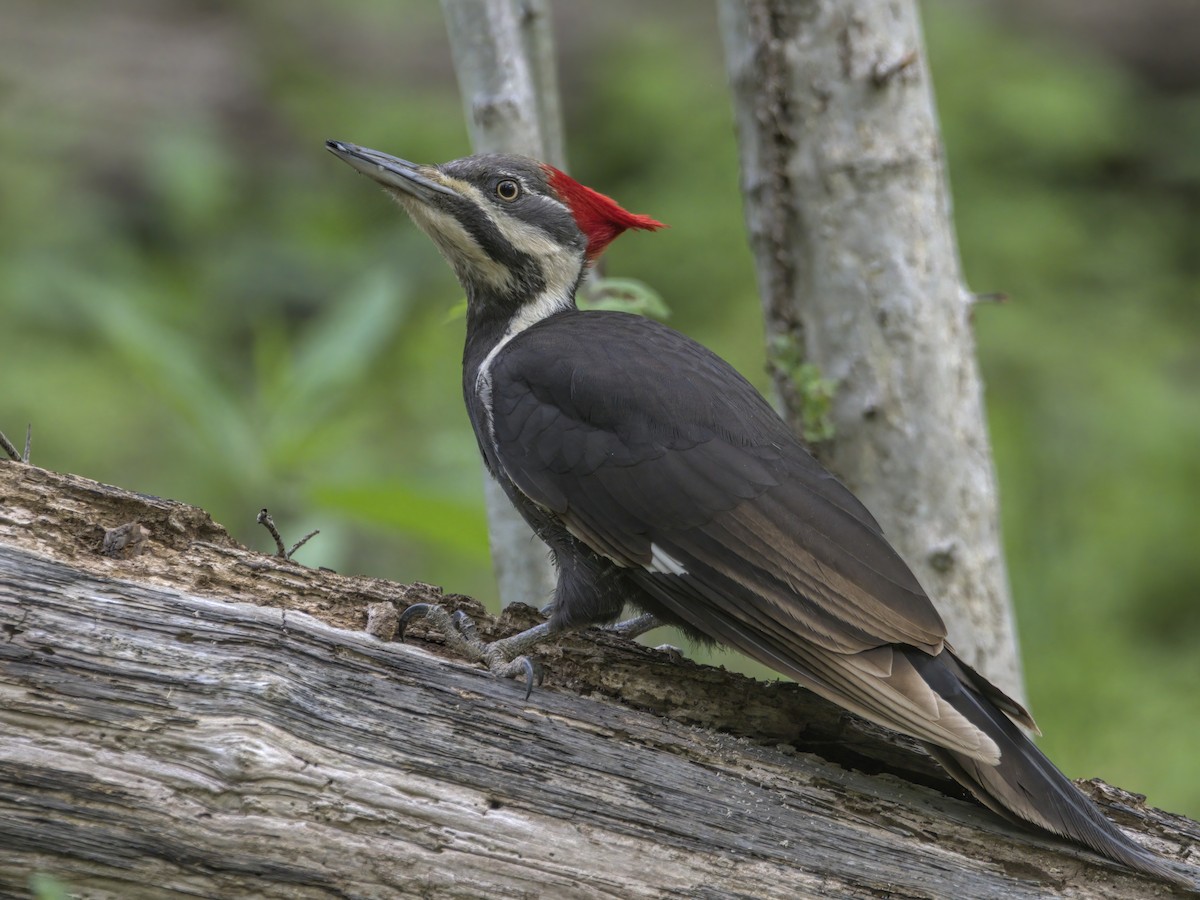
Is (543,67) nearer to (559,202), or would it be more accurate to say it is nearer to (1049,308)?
(559,202)

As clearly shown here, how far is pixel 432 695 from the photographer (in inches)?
106

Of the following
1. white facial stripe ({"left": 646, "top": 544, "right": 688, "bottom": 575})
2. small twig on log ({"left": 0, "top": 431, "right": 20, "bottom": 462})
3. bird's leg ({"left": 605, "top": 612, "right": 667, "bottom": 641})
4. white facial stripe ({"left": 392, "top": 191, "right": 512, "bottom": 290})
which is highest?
white facial stripe ({"left": 392, "top": 191, "right": 512, "bottom": 290})

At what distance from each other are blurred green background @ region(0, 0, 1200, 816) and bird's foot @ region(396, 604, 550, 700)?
1.30m

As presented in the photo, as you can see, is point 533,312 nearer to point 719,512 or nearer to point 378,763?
point 719,512

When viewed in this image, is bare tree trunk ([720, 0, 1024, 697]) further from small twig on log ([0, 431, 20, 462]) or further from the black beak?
small twig on log ([0, 431, 20, 462])

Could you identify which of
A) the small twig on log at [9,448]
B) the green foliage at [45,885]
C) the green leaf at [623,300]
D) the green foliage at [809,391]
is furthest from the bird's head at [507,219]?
the green foliage at [45,885]

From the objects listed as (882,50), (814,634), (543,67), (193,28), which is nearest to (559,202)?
(543,67)

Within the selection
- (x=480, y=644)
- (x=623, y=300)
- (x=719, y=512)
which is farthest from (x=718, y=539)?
(x=623, y=300)

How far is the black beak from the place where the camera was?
3447 millimetres

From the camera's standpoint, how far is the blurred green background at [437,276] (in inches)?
202

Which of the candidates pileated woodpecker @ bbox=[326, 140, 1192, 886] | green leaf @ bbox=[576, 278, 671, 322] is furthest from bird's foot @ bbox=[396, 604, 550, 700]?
green leaf @ bbox=[576, 278, 671, 322]

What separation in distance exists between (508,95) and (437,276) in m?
4.11

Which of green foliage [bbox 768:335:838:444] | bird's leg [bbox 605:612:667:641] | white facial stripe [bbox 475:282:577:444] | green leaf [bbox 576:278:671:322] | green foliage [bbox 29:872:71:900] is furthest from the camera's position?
green foliage [bbox 768:335:838:444]

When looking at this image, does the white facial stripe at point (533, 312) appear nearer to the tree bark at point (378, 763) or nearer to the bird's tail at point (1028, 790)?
the tree bark at point (378, 763)
